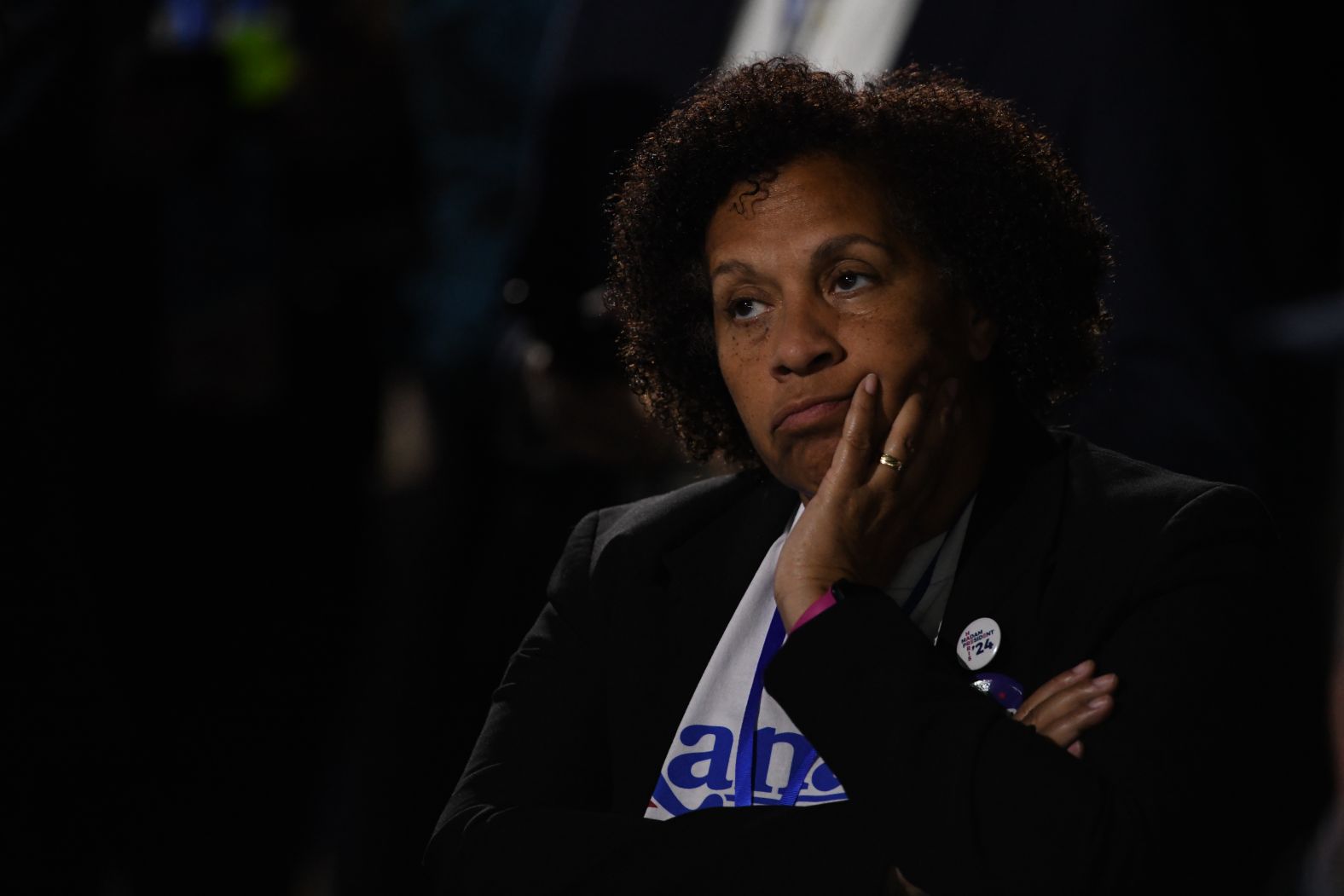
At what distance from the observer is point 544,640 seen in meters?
2.20

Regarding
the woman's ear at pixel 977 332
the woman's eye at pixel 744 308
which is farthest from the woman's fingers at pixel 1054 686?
the woman's eye at pixel 744 308

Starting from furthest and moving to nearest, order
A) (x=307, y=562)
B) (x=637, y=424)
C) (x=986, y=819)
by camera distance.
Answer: (x=307, y=562) < (x=637, y=424) < (x=986, y=819)

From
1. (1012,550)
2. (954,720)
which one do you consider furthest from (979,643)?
(954,720)

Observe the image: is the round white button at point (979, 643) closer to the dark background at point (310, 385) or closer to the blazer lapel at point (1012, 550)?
the blazer lapel at point (1012, 550)

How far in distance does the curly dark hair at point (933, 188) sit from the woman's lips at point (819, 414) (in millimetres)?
186

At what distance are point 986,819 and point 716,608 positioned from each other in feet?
1.80

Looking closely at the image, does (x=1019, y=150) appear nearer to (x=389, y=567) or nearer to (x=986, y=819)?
(x=986, y=819)

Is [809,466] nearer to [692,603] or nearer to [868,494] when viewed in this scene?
[868,494]

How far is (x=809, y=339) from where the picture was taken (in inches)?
77.3

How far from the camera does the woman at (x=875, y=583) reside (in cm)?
171

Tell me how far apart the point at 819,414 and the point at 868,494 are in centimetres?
11

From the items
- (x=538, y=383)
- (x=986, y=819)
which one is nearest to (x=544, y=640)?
(x=986, y=819)

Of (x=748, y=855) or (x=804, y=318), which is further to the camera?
(x=804, y=318)

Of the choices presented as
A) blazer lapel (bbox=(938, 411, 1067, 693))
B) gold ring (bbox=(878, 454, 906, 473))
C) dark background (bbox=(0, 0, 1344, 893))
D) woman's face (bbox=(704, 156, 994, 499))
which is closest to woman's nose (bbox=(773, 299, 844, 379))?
woman's face (bbox=(704, 156, 994, 499))
